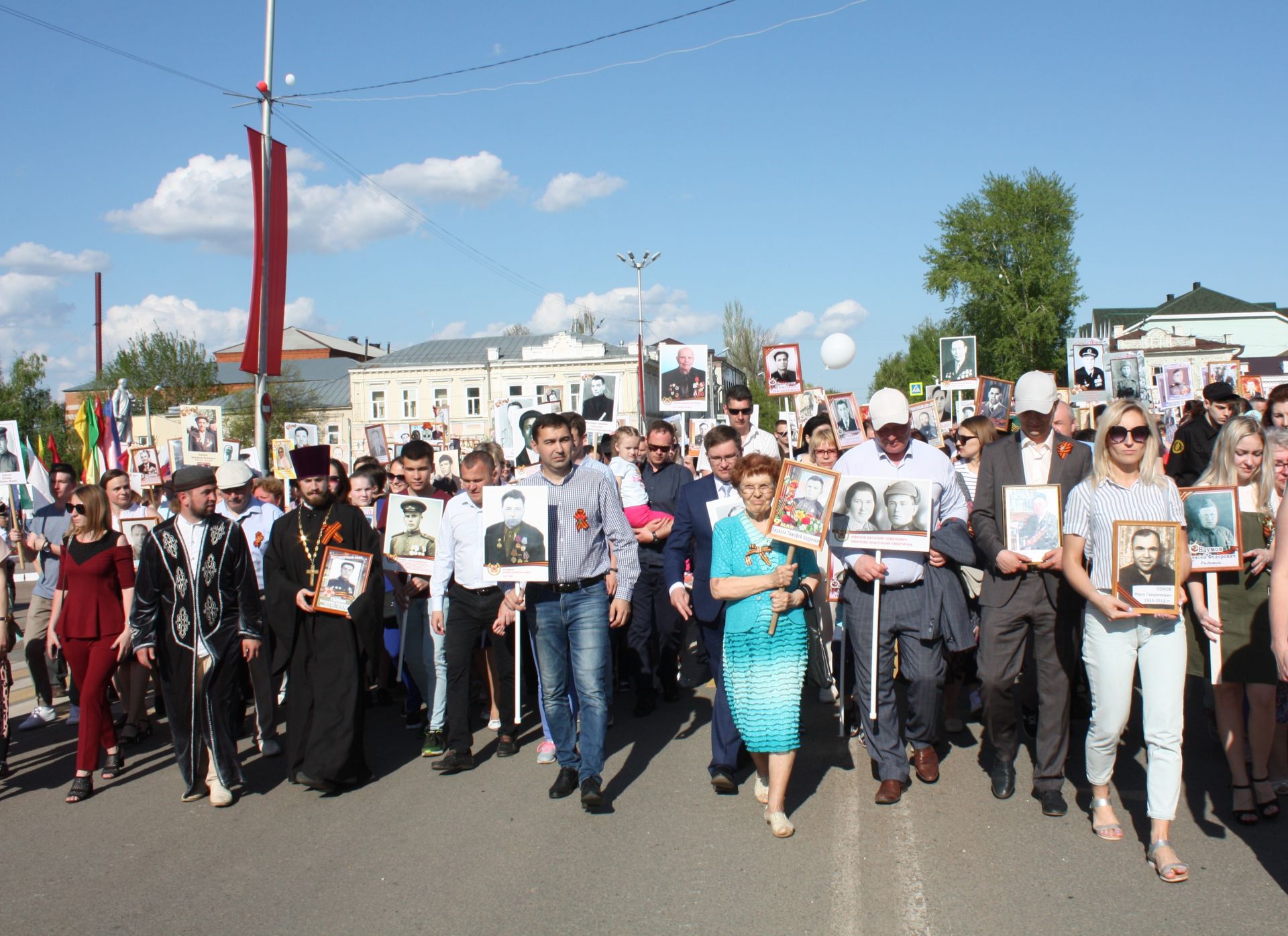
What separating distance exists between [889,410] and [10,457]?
11887 mm

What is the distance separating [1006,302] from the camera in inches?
2308

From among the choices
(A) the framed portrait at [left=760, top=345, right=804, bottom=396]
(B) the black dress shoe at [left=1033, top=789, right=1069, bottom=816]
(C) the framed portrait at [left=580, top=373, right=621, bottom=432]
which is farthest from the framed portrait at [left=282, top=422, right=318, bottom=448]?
(B) the black dress shoe at [left=1033, top=789, right=1069, bottom=816]

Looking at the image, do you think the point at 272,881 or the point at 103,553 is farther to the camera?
the point at 103,553

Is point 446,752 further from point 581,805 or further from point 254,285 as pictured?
point 254,285

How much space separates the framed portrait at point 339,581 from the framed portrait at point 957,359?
11698 millimetres

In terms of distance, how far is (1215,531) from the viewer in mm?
5191

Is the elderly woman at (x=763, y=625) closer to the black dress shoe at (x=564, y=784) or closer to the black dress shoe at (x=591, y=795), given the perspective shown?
the black dress shoe at (x=591, y=795)

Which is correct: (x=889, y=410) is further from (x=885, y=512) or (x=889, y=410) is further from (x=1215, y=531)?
(x=1215, y=531)

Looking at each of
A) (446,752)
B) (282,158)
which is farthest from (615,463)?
(282,158)

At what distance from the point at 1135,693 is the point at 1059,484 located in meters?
2.90

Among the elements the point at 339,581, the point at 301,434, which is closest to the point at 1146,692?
the point at 339,581

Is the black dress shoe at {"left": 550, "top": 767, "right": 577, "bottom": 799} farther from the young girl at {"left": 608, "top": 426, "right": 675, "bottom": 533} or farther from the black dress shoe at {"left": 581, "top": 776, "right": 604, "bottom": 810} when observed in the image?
the young girl at {"left": 608, "top": 426, "right": 675, "bottom": 533}

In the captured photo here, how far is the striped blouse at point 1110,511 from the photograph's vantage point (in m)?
5.03

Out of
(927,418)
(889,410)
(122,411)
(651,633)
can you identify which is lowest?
(651,633)
